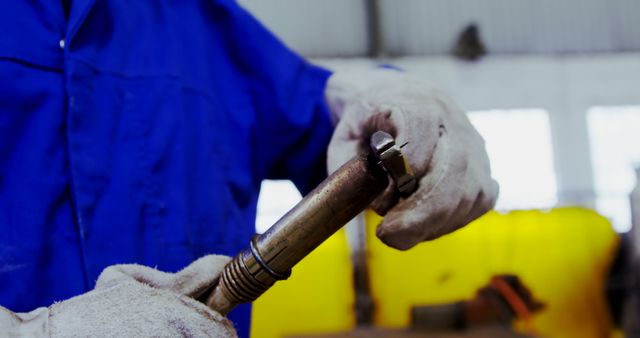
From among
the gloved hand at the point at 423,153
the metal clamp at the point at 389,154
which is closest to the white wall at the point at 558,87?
the gloved hand at the point at 423,153

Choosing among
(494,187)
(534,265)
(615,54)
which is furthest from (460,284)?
(615,54)

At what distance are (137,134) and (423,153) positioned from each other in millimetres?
303

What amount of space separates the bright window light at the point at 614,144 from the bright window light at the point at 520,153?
0.36 metres

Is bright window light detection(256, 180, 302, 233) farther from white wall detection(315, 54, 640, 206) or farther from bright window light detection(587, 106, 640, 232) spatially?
bright window light detection(587, 106, 640, 232)

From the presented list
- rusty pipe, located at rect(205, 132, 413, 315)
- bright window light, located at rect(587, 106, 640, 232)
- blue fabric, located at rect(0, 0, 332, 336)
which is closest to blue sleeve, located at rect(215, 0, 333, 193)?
blue fabric, located at rect(0, 0, 332, 336)

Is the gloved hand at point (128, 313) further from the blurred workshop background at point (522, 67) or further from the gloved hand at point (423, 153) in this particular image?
the blurred workshop background at point (522, 67)

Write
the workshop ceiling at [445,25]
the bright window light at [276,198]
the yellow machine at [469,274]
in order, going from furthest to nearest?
the workshop ceiling at [445,25] < the bright window light at [276,198] < the yellow machine at [469,274]

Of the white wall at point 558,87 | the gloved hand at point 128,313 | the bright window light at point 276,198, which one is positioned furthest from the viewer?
the white wall at point 558,87

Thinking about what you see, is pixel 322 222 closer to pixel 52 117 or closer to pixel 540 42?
pixel 52 117

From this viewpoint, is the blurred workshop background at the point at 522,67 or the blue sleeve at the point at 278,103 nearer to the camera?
the blue sleeve at the point at 278,103

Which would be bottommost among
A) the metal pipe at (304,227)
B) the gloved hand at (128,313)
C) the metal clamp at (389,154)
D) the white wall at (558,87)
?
the gloved hand at (128,313)

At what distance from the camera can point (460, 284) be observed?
7.78 feet

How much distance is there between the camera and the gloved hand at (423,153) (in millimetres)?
593

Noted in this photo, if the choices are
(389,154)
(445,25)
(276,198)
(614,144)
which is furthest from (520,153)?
(389,154)
